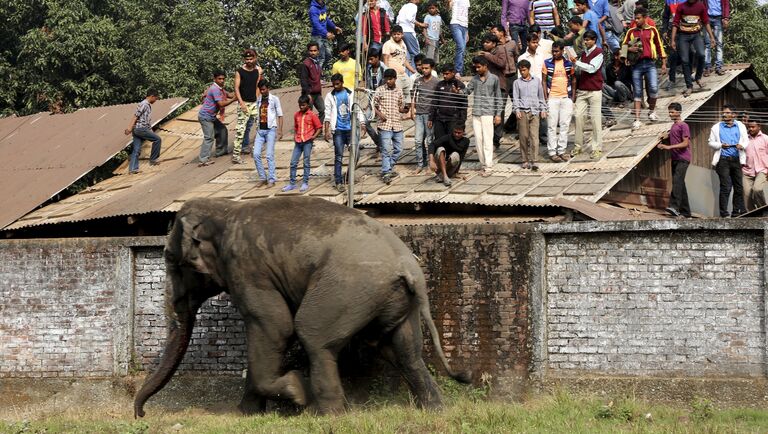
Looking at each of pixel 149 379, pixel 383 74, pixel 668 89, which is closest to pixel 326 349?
pixel 149 379

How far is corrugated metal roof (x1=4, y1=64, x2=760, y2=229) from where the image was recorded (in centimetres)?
1616

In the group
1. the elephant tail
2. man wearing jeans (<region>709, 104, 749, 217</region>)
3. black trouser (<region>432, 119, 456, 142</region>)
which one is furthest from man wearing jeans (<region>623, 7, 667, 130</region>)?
the elephant tail

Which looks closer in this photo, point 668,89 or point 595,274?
point 595,274

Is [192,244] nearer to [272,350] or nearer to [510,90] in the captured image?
[272,350]

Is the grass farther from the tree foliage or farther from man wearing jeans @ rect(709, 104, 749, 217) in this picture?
the tree foliage

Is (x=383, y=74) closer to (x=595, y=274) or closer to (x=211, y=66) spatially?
(x=595, y=274)

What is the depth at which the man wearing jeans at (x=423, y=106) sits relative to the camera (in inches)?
691

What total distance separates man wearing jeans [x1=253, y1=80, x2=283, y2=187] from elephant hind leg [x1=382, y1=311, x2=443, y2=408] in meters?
6.60

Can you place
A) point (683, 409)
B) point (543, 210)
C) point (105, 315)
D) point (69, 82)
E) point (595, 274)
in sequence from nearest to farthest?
point (683, 409)
point (595, 274)
point (105, 315)
point (543, 210)
point (69, 82)

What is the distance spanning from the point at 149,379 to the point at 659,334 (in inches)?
223

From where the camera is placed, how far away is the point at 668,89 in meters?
19.0

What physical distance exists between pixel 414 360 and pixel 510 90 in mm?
7517

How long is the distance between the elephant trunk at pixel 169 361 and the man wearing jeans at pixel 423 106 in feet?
18.2

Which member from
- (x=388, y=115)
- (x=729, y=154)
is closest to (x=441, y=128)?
(x=388, y=115)
